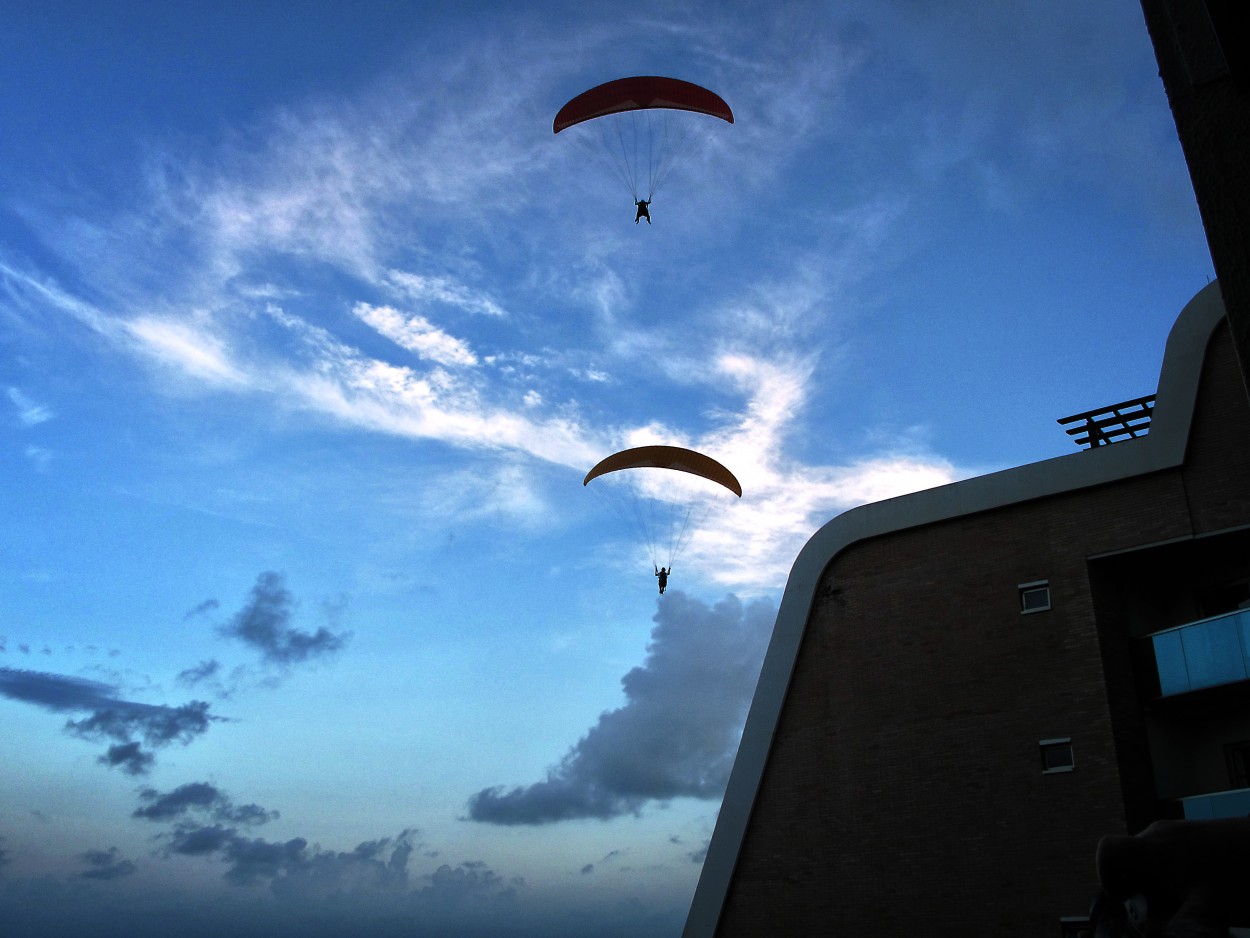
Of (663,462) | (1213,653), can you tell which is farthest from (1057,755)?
(663,462)

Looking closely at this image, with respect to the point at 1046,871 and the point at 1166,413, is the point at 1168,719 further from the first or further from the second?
the point at 1166,413

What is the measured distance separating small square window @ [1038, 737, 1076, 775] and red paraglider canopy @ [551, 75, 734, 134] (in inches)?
764

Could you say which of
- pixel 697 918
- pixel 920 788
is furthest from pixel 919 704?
pixel 697 918

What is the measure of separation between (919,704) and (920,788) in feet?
6.38

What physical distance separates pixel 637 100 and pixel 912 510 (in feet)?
47.3

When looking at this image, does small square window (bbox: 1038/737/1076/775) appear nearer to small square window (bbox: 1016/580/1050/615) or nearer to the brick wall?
the brick wall

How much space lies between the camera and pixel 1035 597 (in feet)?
74.8

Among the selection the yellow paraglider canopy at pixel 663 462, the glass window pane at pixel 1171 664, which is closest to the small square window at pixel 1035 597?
the glass window pane at pixel 1171 664

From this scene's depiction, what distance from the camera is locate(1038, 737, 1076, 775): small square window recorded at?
2112cm

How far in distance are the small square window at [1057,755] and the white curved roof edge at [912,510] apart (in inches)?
222

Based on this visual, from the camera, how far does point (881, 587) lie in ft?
83.7

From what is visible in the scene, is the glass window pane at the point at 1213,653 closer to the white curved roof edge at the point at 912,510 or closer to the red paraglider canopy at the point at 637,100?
the white curved roof edge at the point at 912,510

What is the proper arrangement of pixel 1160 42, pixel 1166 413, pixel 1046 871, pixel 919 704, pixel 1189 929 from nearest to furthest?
pixel 1189 929 < pixel 1160 42 < pixel 1046 871 < pixel 1166 413 < pixel 919 704

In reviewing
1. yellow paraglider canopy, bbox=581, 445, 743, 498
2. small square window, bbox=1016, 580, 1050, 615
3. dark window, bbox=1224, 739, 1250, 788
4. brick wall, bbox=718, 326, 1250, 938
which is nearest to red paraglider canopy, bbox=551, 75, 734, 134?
yellow paraglider canopy, bbox=581, 445, 743, 498
